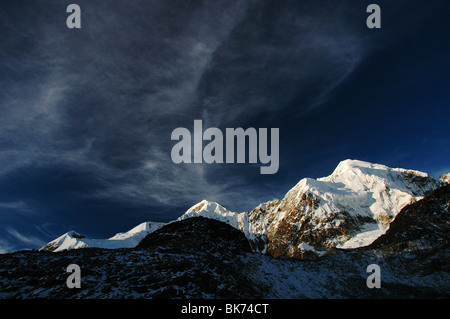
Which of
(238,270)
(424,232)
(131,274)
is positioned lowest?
(238,270)

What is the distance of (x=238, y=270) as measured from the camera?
2836cm

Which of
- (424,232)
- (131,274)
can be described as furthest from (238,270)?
(424,232)

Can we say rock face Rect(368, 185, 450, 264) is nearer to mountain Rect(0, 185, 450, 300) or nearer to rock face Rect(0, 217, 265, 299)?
mountain Rect(0, 185, 450, 300)

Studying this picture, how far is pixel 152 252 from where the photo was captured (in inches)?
1136

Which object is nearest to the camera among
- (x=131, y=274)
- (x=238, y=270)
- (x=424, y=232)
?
(x=131, y=274)

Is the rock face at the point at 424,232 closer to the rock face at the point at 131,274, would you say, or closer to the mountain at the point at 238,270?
the mountain at the point at 238,270

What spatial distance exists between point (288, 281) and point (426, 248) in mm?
21154

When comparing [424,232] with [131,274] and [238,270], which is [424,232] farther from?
[131,274]

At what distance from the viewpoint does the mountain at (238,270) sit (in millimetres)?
20453

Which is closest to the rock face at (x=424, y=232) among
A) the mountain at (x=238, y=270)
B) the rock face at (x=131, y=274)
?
the mountain at (x=238, y=270)

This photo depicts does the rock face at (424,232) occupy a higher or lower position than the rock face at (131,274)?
higher

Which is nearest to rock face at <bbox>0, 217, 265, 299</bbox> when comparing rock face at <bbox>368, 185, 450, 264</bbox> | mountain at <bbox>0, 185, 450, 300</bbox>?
mountain at <bbox>0, 185, 450, 300</bbox>
